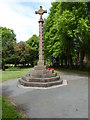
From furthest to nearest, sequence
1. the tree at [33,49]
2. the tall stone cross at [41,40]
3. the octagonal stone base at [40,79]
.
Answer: the tree at [33,49] < the tall stone cross at [41,40] < the octagonal stone base at [40,79]

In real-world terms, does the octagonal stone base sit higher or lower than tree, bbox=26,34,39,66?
lower

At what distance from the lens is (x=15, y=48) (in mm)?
30625

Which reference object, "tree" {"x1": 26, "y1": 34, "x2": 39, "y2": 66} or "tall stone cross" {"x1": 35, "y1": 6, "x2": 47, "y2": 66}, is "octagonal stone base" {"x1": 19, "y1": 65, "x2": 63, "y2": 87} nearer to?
"tall stone cross" {"x1": 35, "y1": 6, "x2": 47, "y2": 66}

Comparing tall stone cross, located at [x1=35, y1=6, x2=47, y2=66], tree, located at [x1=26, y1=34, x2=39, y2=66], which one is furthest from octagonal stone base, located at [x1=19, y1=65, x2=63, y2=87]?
tree, located at [x1=26, y1=34, x2=39, y2=66]

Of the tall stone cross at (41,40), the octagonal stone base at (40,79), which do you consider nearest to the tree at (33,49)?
the tall stone cross at (41,40)

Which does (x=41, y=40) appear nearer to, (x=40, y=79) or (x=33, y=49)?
(x=40, y=79)

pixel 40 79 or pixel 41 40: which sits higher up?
pixel 41 40

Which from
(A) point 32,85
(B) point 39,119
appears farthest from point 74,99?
(A) point 32,85

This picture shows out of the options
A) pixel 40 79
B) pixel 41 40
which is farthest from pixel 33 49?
pixel 40 79

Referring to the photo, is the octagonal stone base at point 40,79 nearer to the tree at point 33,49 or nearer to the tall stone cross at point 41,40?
the tall stone cross at point 41,40

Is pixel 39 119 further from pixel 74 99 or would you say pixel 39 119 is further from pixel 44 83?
pixel 44 83

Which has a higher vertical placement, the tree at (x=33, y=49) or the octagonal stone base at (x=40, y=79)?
the tree at (x=33, y=49)


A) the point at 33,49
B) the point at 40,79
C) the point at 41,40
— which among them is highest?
the point at 33,49

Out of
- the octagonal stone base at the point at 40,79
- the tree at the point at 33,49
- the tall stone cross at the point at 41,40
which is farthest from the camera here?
the tree at the point at 33,49
